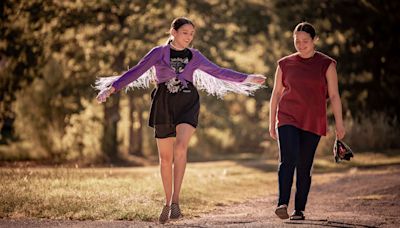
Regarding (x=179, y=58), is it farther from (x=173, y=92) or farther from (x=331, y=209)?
(x=331, y=209)

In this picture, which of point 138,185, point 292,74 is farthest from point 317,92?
point 138,185

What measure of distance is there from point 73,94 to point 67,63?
1.32 metres

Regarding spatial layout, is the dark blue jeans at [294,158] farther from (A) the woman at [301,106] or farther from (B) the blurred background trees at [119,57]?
(B) the blurred background trees at [119,57]

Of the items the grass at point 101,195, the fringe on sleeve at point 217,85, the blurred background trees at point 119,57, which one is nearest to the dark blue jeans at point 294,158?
the fringe on sleeve at point 217,85

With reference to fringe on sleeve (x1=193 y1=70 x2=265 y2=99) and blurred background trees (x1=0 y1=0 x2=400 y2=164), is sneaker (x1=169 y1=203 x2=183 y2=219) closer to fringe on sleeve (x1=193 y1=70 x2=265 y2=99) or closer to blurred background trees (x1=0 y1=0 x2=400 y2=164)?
fringe on sleeve (x1=193 y1=70 x2=265 y2=99)

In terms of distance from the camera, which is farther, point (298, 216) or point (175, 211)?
point (175, 211)

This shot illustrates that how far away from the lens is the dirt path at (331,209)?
8086 millimetres

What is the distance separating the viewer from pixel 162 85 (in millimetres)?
8414

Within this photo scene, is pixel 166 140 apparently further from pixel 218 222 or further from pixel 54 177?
pixel 54 177

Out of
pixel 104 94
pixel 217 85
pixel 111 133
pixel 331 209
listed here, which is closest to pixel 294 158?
pixel 217 85

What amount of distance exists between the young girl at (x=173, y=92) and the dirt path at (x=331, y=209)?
59 centimetres

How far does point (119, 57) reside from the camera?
936 inches

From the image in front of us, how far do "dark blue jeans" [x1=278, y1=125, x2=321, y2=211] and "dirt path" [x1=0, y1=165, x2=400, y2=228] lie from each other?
289 millimetres

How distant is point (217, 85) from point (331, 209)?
2.89m
